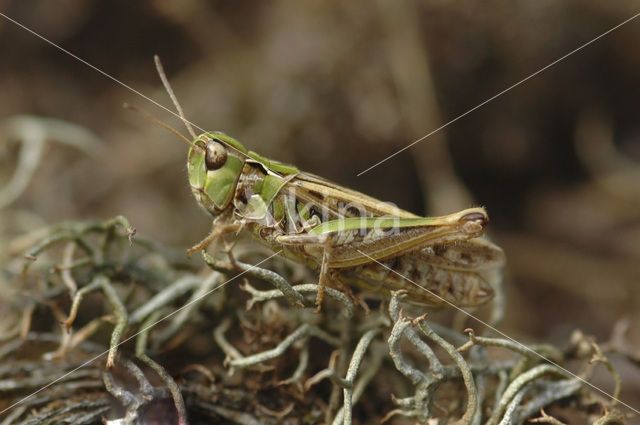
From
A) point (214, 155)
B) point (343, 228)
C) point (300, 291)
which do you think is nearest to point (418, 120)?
point (343, 228)

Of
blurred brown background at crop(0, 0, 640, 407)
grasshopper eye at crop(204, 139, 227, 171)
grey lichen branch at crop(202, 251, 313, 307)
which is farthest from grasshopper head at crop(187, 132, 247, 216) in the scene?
blurred brown background at crop(0, 0, 640, 407)

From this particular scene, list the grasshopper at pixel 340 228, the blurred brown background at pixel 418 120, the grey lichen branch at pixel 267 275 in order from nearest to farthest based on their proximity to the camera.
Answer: the grey lichen branch at pixel 267 275 → the grasshopper at pixel 340 228 → the blurred brown background at pixel 418 120

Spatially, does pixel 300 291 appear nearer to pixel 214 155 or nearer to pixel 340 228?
pixel 340 228

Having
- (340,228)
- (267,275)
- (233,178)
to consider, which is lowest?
(267,275)

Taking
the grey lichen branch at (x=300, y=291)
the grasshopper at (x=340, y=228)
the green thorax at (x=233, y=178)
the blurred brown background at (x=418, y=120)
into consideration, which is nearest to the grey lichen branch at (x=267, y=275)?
the grey lichen branch at (x=300, y=291)

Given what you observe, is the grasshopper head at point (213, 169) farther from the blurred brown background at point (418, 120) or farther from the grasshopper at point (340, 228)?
the blurred brown background at point (418, 120)

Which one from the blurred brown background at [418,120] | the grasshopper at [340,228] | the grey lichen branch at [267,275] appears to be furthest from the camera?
the blurred brown background at [418,120]

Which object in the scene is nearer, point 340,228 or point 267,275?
point 267,275
